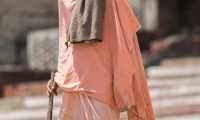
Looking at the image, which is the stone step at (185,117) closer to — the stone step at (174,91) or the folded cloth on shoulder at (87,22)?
the stone step at (174,91)

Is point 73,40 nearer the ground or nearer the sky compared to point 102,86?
nearer the sky

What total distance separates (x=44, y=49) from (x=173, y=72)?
4193 mm

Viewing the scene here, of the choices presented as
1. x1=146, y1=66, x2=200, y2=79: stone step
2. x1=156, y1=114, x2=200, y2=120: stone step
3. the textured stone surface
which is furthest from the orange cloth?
the textured stone surface

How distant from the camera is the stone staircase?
7.20 metres

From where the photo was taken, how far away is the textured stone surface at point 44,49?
12.4 m

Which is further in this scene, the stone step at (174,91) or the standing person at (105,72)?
the stone step at (174,91)

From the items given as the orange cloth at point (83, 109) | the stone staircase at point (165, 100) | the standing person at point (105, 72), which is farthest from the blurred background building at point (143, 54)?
the orange cloth at point (83, 109)

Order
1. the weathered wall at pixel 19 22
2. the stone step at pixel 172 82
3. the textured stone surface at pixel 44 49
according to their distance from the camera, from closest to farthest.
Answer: the stone step at pixel 172 82 → the textured stone surface at pixel 44 49 → the weathered wall at pixel 19 22

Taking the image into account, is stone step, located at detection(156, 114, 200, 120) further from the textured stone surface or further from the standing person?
the textured stone surface

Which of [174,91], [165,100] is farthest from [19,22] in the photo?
[165,100]

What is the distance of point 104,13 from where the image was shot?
4180 mm

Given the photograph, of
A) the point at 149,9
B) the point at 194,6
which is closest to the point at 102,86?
the point at 149,9

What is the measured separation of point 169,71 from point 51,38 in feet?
12.6

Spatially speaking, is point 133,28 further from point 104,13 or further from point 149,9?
point 149,9
